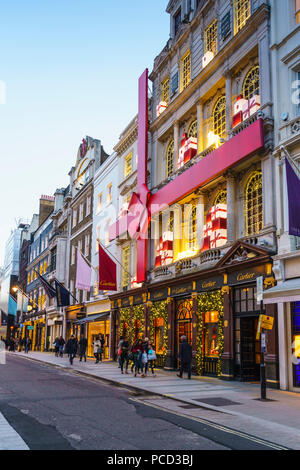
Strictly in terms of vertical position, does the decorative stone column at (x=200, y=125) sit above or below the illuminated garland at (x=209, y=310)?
above

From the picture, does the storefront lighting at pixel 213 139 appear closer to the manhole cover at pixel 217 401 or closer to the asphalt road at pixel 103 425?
the manhole cover at pixel 217 401

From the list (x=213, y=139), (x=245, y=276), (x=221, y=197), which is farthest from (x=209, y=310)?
(x=213, y=139)

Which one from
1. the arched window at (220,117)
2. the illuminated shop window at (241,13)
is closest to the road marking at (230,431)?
the arched window at (220,117)

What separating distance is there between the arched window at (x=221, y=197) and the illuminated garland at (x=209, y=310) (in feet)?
14.1

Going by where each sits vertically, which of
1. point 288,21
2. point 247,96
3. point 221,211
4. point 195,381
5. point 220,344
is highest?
point 288,21

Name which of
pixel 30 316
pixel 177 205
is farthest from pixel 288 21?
pixel 30 316

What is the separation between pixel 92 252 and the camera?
128 ft

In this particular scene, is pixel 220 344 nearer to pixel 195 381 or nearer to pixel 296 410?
pixel 195 381

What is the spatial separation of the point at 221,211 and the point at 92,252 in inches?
788

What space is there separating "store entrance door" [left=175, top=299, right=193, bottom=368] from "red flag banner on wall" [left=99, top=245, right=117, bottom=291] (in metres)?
6.16

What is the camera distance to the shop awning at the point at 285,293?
546 inches

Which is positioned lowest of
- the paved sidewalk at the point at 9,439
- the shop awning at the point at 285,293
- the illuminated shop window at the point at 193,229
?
the paved sidewalk at the point at 9,439

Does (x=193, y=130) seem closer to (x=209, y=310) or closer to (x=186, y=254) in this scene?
(x=186, y=254)

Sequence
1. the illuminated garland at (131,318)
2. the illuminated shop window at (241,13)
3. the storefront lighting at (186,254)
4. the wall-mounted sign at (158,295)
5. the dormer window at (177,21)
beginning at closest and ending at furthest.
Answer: the illuminated shop window at (241,13), the storefront lighting at (186,254), the wall-mounted sign at (158,295), the illuminated garland at (131,318), the dormer window at (177,21)
